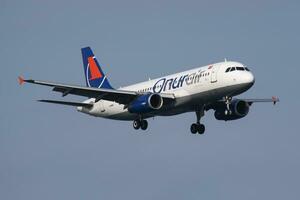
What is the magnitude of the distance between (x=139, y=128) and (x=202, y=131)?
5.41 meters

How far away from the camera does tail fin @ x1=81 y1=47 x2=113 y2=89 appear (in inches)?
3553

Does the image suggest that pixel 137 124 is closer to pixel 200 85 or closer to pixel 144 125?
pixel 144 125

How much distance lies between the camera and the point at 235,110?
79188 mm

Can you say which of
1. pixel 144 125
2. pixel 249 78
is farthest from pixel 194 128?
pixel 249 78

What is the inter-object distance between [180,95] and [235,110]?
20.1ft

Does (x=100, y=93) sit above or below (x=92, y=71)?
below

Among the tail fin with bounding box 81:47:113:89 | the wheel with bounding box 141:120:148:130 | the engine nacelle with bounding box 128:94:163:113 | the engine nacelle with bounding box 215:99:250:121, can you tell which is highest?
the tail fin with bounding box 81:47:113:89

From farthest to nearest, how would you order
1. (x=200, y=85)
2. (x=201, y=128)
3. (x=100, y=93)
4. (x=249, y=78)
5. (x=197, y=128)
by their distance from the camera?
(x=197, y=128)
(x=201, y=128)
(x=100, y=93)
(x=200, y=85)
(x=249, y=78)

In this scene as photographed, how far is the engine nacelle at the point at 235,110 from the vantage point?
260 feet

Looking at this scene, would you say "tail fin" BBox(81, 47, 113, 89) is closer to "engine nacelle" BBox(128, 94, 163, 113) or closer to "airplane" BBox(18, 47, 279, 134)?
"airplane" BBox(18, 47, 279, 134)

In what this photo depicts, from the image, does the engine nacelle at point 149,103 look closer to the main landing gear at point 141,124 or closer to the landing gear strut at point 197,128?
the main landing gear at point 141,124

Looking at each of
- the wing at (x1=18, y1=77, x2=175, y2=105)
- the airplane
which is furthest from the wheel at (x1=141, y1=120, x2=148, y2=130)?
the wing at (x1=18, y1=77, x2=175, y2=105)

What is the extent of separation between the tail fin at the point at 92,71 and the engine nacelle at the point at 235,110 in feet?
44.1

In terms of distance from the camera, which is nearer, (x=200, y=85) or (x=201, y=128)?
(x=200, y=85)
